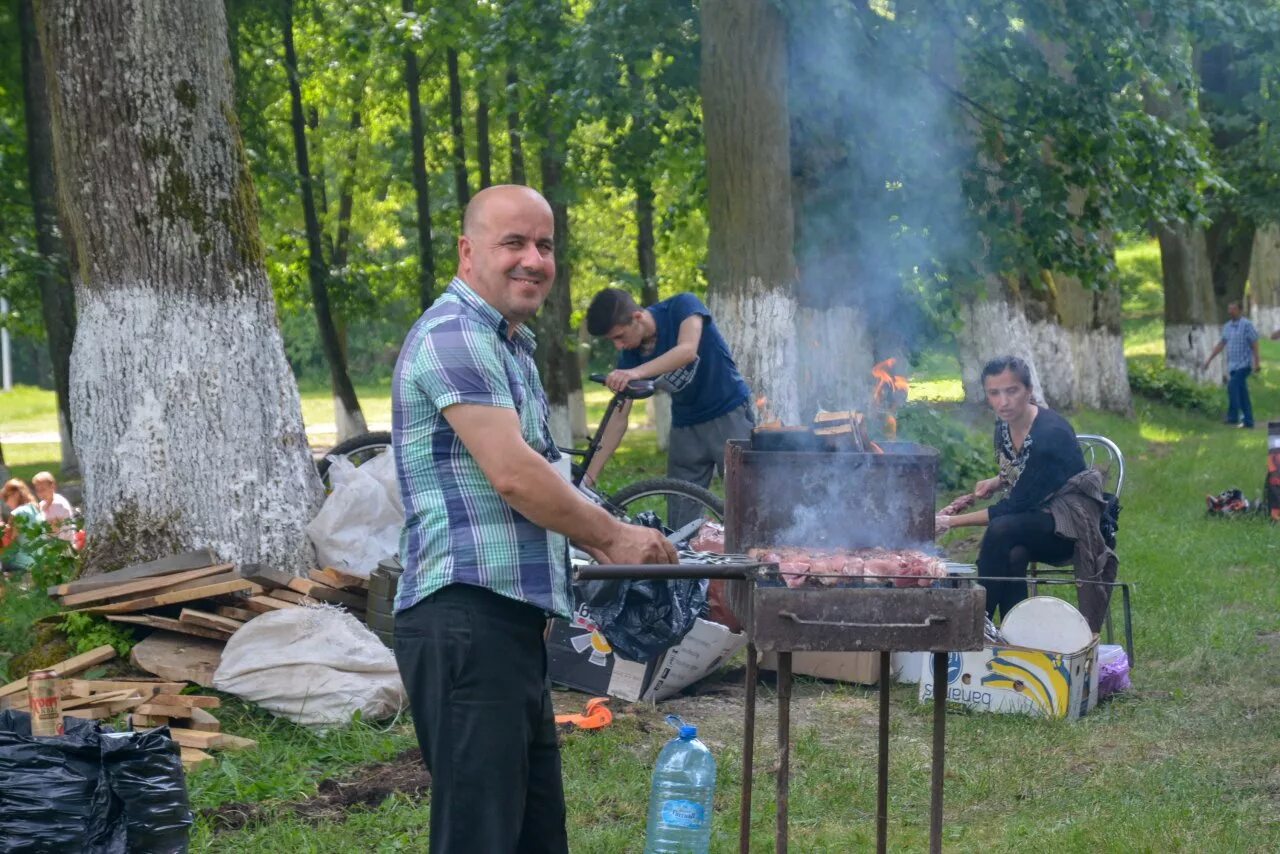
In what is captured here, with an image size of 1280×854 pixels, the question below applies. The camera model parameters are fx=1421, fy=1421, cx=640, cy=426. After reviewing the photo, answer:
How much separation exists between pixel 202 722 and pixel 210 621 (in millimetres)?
647

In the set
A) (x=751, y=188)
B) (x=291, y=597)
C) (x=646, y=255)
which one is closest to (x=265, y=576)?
(x=291, y=597)

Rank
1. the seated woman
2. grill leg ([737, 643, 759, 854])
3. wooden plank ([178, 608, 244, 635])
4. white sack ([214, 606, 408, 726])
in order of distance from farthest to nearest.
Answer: the seated woman, wooden plank ([178, 608, 244, 635]), white sack ([214, 606, 408, 726]), grill leg ([737, 643, 759, 854])

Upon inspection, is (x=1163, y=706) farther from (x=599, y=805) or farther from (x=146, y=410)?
(x=146, y=410)

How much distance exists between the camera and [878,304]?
1338cm

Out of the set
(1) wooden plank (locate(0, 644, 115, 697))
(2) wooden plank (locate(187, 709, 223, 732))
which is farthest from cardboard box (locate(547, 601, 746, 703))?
(1) wooden plank (locate(0, 644, 115, 697))

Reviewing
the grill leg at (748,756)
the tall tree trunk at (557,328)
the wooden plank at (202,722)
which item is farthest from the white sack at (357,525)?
the tall tree trunk at (557,328)

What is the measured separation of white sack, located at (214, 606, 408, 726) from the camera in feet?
20.4

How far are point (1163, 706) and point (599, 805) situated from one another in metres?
2.95

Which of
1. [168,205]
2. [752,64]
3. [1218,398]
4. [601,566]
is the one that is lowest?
[1218,398]

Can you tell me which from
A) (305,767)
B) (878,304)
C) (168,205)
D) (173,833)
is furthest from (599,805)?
(878,304)

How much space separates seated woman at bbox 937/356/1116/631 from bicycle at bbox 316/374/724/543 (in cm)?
157

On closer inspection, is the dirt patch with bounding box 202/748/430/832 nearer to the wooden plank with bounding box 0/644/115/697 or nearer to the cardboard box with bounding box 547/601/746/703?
the cardboard box with bounding box 547/601/746/703

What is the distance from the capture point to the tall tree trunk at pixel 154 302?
282 inches

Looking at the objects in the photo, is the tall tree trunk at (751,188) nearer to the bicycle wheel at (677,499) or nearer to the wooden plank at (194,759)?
the bicycle wheel at (677,499)
